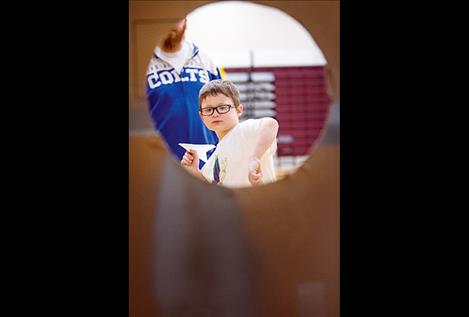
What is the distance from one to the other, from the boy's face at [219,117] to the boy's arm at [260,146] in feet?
0.67

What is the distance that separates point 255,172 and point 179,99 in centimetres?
46

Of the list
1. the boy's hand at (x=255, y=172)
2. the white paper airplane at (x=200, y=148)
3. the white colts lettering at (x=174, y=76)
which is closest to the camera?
the boy's hand at (x=255, y=172)

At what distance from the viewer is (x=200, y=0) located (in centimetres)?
129

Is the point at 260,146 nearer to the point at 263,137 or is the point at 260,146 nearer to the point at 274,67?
the point at 263,137

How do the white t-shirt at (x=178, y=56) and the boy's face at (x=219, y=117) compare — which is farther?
the boy's face at (x=219, y=117)

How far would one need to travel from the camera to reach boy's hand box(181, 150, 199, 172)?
66.7 inches

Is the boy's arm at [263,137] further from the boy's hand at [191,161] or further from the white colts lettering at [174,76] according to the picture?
the white colts lettering at [174,76]

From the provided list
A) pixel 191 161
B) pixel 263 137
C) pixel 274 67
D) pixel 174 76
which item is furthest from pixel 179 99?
pixel 274 67

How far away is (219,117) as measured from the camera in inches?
74.8

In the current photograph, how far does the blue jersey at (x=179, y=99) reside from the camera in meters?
1.70

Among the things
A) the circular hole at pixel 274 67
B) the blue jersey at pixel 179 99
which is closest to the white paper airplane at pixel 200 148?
the blue jersey at pixel 179 99

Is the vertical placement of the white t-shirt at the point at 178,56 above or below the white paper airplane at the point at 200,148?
above

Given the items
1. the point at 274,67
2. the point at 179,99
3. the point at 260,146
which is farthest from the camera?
the point at 274,67
